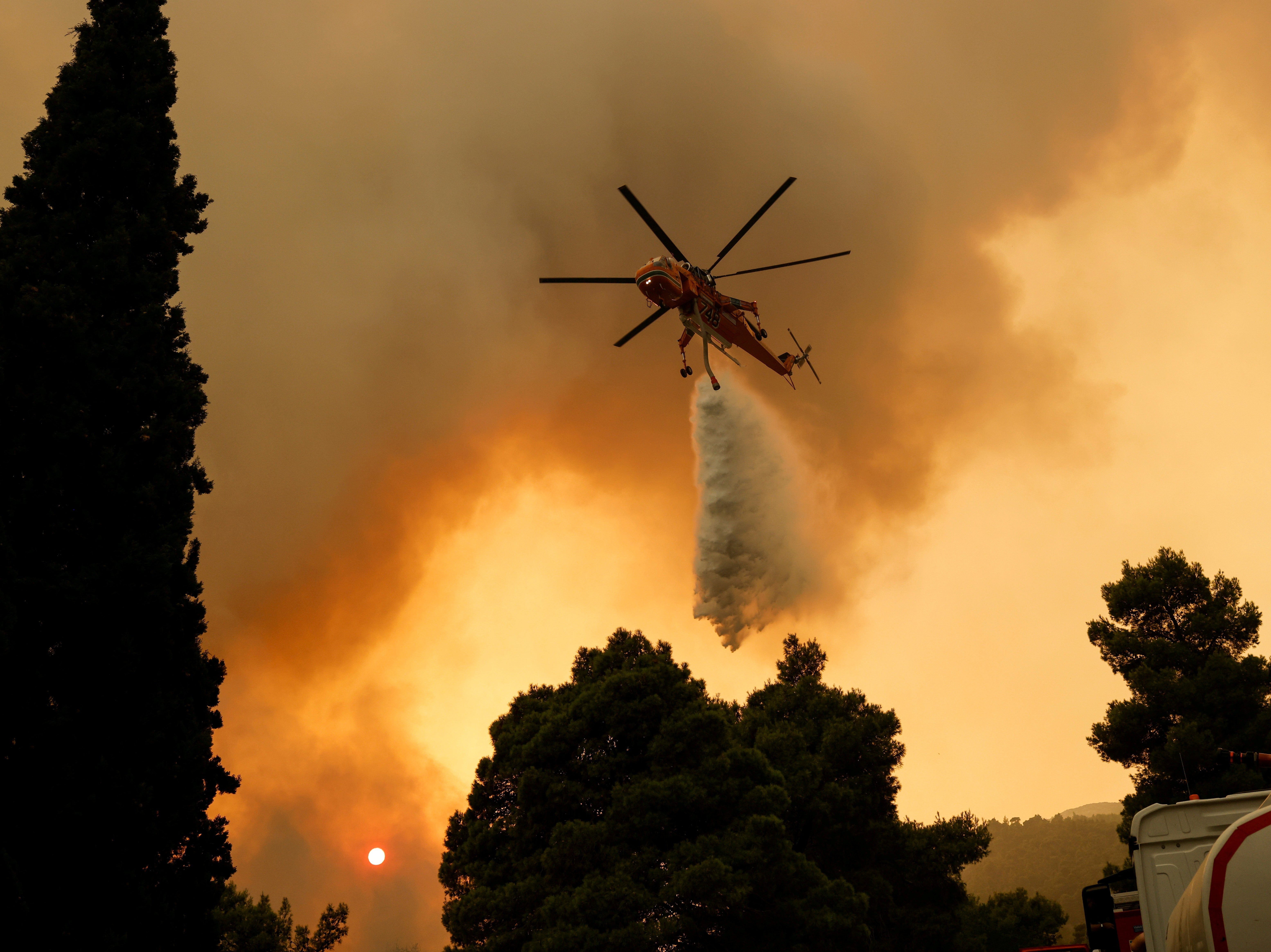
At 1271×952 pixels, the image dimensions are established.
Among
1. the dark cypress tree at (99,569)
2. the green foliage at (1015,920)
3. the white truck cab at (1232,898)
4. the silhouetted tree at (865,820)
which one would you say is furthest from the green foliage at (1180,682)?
the dark cypress tree at (99,569)

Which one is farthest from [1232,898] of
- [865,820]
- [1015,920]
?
[1015,920]

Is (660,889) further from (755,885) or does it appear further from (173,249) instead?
(173,249)

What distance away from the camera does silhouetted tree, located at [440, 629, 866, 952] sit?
22.8 m

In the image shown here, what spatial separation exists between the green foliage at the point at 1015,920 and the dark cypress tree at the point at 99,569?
133 ft

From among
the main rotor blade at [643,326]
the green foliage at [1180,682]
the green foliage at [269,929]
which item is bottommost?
the green foliage at [269,929]

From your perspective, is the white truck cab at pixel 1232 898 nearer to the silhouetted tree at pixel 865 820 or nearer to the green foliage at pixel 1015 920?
the silhouetted tree at pixel 865 820

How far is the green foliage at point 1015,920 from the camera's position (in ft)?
154

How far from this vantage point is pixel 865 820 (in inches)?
1457

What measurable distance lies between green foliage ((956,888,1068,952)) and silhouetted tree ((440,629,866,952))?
72.0 feet

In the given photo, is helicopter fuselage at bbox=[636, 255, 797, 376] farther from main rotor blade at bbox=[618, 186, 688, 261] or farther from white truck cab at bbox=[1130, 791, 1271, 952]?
white truck cab at bbox=[1130, 791, 1271, 952]

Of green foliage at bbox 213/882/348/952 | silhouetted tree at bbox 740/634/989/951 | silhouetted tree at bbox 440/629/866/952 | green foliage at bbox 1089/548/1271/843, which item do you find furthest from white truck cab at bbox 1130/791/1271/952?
green foliage at bbox 213/882/348/952

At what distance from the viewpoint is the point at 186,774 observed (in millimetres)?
14320

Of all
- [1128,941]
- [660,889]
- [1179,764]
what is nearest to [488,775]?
[660,889]

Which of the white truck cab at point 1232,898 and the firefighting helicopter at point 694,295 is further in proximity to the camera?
the firefighting helicopter at point 694,295
